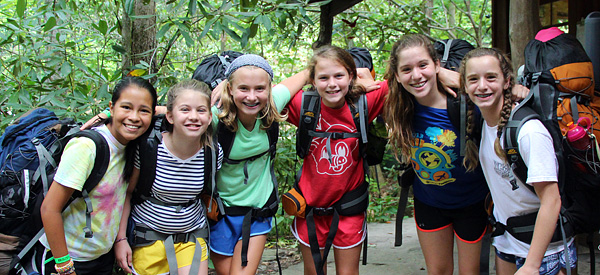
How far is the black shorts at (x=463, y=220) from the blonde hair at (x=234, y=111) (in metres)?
1.24

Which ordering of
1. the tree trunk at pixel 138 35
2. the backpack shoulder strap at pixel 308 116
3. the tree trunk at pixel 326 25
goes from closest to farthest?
the backpack shoulder strap at pixel 308 116, the tree trunk at pixel 138 35, the tree trunk at pixel 326 25

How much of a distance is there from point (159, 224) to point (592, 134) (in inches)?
99.4

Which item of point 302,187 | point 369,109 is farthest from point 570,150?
point 302,187

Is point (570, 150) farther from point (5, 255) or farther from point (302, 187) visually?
point (5, 255)

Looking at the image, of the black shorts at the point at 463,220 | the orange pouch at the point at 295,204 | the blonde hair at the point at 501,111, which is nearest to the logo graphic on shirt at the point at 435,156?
the blonde hair at the point at 501,111

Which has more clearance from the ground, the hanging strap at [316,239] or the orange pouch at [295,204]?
the orange pouch at [295,204]

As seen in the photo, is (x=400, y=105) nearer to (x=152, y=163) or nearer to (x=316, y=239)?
(x=316, y=239)

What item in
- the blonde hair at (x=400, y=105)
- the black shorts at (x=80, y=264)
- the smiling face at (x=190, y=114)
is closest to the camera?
the black shorts at (x=80, y=264)

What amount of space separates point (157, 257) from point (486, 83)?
223cm

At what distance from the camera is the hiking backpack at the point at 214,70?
3438 mm

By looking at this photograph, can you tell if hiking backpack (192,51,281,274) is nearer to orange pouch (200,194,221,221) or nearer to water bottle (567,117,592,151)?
orange pouch (200,194,221,221)

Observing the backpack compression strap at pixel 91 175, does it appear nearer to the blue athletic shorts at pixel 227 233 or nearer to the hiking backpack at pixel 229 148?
the hiking backpack at pixel 229 148

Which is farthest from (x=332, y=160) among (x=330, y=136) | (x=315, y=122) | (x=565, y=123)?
(x=565, y=123)

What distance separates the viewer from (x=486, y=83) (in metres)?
2.69
